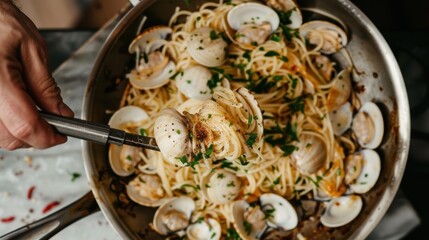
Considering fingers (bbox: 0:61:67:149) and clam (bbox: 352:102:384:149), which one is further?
clam (bbox: 352:102:384:149)

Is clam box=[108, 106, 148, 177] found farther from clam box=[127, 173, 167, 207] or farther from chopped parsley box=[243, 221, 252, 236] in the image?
chopped parsley box=[243, 221, 252, 236]

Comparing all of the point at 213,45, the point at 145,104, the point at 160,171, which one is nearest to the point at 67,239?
the point at 160,171

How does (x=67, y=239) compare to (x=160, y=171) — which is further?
(x=67, y=239)

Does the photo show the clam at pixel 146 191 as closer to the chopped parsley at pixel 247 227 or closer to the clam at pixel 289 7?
the chopped parsley at pixel 247 227

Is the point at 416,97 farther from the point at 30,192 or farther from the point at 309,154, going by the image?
the point at 30,192

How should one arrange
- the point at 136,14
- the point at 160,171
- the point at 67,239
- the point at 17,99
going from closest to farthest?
the point at 17,99
the point at 136,14
the point at 160,171
the point at 67,239

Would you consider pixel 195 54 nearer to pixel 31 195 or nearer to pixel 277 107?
pixel 277 107

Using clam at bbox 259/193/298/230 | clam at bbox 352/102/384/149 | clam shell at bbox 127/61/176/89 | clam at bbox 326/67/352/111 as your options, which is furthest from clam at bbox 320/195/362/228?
clam shell at bbox 127/61/176/89
